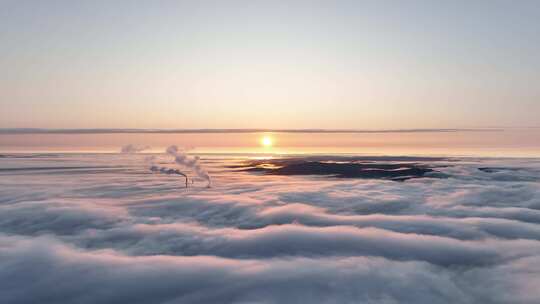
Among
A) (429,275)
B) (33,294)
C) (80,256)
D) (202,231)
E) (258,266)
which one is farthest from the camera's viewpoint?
(202,231)

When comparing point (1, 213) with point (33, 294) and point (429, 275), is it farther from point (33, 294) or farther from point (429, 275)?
point (429, 275)

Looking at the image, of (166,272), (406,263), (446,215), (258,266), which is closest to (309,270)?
(258,266)

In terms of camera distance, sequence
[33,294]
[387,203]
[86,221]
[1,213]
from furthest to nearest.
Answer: [387,203]
[1,213]
[86,221]
[33,294]

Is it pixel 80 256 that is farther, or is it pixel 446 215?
pixel 446 215

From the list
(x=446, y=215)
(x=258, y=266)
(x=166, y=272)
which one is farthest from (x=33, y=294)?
(x=446, y=215)

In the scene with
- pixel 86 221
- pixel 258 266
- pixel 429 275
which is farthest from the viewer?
pixel 86 221

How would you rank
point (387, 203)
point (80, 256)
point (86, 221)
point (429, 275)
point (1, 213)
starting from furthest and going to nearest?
1. point (387, 203)
2. point (1, 213)
3. point (86, 221)
4. point (80, 256)
5. point (429, 275)

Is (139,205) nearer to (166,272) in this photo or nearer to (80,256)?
(80,256)

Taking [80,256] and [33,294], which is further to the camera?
[80,256]
